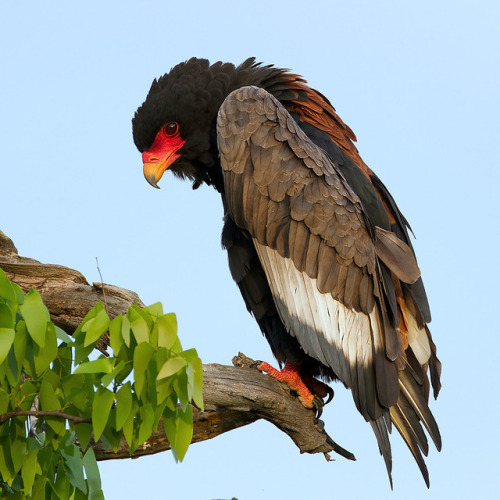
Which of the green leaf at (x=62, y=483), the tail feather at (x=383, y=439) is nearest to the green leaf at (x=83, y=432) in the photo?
the green leaf at (x=62, y=483)

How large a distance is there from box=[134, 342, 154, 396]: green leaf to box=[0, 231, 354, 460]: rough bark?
46.4 inches

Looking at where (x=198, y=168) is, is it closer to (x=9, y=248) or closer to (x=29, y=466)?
(x=9, y=248)

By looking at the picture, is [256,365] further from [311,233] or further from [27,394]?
[27,394]

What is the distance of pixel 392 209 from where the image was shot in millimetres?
5188

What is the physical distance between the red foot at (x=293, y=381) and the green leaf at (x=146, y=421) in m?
1.70

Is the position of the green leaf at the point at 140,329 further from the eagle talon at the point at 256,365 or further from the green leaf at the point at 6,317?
the eagle talon at the point at 256,365

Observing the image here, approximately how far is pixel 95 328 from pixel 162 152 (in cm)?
247

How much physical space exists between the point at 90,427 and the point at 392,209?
2.98 m

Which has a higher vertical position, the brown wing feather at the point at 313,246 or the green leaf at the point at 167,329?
the brown wing feather at the point at 313,246

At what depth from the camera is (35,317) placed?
2754 mm

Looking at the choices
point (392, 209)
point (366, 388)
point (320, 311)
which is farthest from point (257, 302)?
point (392, 209)

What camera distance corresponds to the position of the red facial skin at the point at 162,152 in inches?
197

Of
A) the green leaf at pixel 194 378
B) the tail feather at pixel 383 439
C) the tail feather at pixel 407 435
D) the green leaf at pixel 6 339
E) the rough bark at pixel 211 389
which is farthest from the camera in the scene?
the tail feather at pixel 407 435

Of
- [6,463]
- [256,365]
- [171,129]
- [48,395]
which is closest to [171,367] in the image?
[48,395]
